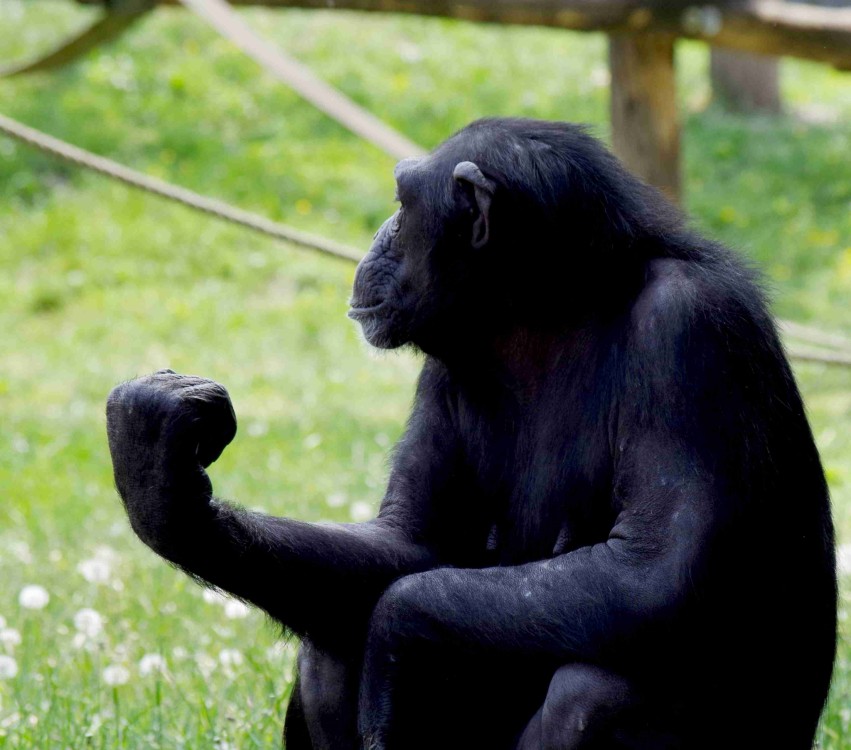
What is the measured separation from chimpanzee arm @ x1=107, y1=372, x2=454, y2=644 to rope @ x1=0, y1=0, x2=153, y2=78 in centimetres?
613

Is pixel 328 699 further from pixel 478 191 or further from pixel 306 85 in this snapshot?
pixel 306 85

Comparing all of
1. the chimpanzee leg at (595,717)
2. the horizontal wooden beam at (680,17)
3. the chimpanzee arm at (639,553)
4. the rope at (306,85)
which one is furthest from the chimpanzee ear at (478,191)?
the horizontal wooden beam at (680,17)

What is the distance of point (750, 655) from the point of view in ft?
12.2

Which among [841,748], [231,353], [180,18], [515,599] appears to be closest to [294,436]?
[231,353]

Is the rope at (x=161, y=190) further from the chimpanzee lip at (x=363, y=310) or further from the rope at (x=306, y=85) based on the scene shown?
the chimpanzee lip at (x=363, y=310)

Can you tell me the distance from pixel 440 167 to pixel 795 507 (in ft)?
4.48

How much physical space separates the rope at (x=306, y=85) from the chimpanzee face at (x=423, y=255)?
320 cm

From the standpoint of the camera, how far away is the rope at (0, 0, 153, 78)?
31.5 feet

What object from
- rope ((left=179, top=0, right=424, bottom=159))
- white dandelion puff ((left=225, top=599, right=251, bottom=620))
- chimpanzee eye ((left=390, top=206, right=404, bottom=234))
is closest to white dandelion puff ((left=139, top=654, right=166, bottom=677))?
white dandelion puff ((left=225, top=599, right=251, bottom=620))

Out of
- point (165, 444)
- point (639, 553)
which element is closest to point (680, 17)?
point (639, 553)

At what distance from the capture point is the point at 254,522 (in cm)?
401

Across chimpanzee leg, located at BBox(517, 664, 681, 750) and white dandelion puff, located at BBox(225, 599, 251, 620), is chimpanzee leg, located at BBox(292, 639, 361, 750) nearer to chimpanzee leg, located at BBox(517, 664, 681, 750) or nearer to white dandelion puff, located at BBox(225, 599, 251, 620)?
Answer: chimpanzee leg, located at BBox(517, 664, 681, 750)

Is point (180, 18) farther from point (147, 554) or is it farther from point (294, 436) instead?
point (147, 554)

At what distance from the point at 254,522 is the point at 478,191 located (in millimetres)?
1121
